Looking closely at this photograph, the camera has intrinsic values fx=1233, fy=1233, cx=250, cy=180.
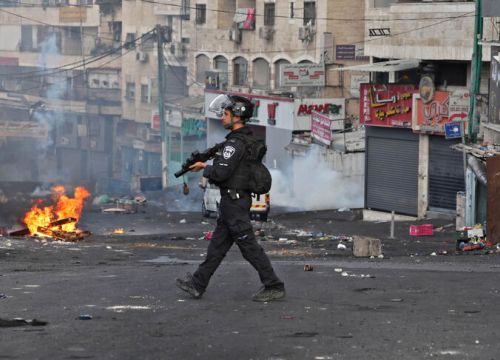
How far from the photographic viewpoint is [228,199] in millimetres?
10250

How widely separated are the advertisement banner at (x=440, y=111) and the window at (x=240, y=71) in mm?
27282

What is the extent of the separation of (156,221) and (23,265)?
77.0 ft

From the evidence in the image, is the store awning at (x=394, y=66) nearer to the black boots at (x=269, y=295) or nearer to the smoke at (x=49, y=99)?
the black boots at (x=269, y=295)

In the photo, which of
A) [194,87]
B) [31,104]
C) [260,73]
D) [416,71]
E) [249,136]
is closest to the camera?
[249,136]

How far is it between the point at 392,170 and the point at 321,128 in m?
10.3

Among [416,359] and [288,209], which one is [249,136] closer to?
[416,359]

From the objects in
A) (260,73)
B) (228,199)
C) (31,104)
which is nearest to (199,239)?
(228,199)

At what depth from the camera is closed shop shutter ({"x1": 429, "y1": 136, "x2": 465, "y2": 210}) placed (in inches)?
1342

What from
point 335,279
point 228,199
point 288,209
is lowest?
point 288,209

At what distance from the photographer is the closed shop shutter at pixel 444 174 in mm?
34094

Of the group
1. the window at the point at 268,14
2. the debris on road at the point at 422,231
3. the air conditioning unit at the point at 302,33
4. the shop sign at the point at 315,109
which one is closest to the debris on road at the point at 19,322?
the debris on road at the point at 422,231

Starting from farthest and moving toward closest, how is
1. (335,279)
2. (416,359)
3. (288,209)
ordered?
(288,209) < (335,279) < (416,359)

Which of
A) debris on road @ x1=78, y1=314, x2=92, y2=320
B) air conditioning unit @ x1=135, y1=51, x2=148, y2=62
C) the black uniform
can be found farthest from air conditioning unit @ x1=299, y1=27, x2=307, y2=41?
debris on road @ x1=78, y1=314, x2=92, y2=320

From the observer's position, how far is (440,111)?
3434 centimetres
